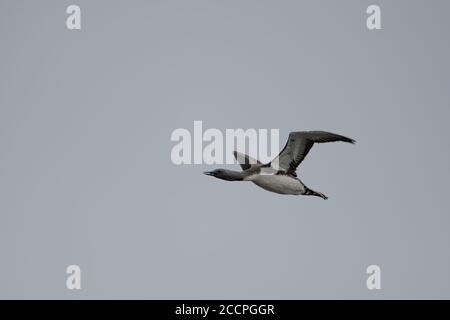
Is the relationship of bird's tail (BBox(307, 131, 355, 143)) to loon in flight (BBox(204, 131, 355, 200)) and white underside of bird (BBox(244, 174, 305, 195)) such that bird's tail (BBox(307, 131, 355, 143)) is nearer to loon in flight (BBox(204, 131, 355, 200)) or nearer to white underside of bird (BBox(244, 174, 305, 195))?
loon in flight (BBox(204, 131, 355, 200))

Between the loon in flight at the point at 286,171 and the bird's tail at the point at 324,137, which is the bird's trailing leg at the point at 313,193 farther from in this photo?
the bird's tail at the point at 324,137

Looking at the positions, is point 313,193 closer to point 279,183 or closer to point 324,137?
point 279,183

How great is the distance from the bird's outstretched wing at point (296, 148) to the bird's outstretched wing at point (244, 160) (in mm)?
1801

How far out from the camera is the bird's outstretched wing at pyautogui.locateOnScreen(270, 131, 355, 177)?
33312mm

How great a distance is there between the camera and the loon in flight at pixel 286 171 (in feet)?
110

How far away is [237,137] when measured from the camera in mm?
37375

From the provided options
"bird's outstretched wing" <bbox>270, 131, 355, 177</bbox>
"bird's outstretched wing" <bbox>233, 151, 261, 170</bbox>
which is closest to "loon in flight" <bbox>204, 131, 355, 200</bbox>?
"bird's outstretched wing" <bbox>270, 131, 355, 177</bbox>

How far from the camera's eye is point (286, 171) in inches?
1357

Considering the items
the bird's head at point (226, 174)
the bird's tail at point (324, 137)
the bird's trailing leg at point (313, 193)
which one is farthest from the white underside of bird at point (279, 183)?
the bird's tail at point (324, 137)

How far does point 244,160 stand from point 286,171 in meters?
3.02
